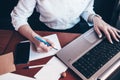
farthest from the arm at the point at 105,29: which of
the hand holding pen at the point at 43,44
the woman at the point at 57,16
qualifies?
the hand holding pen at the point at 43,44

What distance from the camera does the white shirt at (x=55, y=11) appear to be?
1.12m

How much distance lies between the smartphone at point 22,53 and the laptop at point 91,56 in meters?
0.15

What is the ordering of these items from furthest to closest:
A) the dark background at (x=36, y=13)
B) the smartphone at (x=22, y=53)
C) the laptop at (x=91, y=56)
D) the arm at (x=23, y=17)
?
the dark background at (x=36, y=13) → the arm at (x=23, y=17) → the smartphone at (x=22, y=53) → the laptop at (x=91, y=56)

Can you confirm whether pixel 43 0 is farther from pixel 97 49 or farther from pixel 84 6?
pixel 97 49

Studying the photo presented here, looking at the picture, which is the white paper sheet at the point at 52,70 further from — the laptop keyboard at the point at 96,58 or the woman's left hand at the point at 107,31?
the woman's left hand at the point at 107,31

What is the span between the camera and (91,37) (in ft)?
3.36

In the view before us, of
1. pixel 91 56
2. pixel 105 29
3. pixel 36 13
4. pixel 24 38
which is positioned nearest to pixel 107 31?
pixel 105 29

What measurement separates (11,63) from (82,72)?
33cm

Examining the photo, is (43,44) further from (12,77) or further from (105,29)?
(105,29)

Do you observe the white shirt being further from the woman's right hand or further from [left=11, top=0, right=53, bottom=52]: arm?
the woman's right hand

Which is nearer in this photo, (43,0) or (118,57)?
(118,57)

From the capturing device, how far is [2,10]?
1689 mm

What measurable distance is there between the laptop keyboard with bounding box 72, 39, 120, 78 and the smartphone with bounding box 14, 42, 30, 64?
9.3 inches

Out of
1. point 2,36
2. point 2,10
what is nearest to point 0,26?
point 2,10
